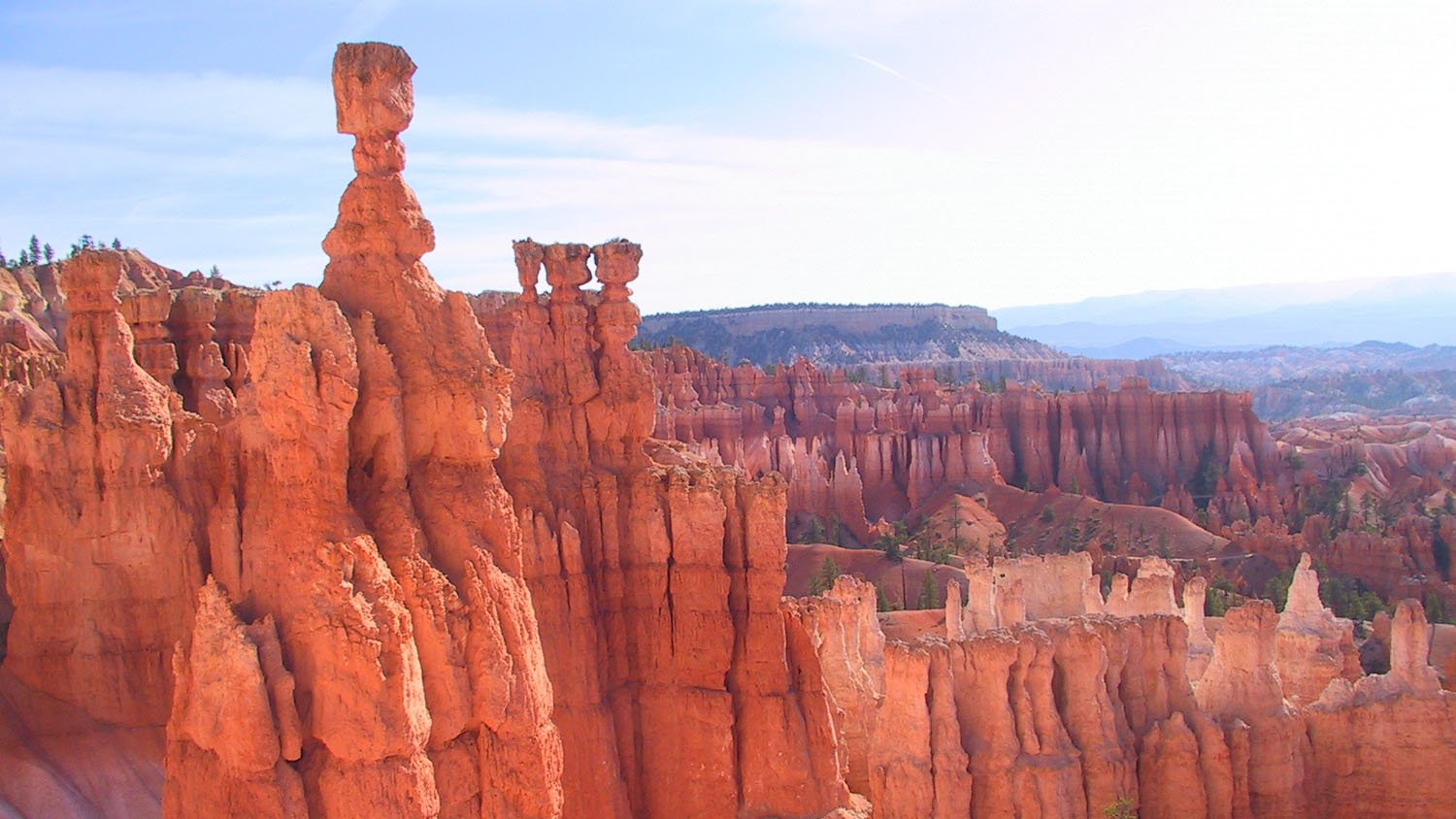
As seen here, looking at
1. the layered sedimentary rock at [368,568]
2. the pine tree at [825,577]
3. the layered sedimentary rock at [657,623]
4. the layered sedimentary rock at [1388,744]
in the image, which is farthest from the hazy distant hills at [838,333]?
the layered sedimentary rock at [368,568]

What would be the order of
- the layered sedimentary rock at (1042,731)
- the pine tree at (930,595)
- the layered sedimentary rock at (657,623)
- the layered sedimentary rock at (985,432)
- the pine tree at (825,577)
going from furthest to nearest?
the layered sedimentary rock at (985,432) < the pine tree at (930,595) < the pine tree at (825,577) < the layered sedimentary rock at (1042,731) < the layered sedimentary rock at (657,623)

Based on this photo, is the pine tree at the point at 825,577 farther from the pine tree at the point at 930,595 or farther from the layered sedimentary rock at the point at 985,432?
the layered sedimentary rock at the point at 985,432

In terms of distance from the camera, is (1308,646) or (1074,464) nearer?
(1308,646)

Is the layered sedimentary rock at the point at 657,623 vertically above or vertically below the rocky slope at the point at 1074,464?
above

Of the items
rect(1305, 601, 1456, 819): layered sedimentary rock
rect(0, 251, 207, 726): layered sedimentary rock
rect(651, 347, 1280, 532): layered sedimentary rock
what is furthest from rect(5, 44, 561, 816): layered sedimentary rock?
rect(651, 347, 1280, 532): layered sedimentary rock

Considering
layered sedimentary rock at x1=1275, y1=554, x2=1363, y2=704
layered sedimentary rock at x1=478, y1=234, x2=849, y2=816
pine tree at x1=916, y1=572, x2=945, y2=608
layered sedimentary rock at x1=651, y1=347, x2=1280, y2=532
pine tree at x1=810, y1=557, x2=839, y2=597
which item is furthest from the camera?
layered sedimentary rock at x1=651, y1=347, x2=1280, y2=532

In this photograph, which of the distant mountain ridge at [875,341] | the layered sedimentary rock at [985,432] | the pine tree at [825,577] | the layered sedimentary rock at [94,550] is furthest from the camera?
the distant mountain ridge at [875,341]

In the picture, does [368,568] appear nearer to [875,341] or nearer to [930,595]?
[930,595]

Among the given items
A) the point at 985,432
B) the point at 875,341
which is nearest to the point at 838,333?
the point at 875,341

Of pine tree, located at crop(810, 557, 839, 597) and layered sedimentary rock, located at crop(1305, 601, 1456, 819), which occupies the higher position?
layered sedimentary rock, located at crop(1305, 601, 1456, 819)

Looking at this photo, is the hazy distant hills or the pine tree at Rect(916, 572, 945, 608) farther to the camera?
the hazy distant hills

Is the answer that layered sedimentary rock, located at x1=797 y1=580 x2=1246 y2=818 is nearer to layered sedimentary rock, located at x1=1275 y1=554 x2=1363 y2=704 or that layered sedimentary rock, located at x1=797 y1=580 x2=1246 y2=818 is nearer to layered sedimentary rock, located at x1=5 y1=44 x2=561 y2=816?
layered sedimentary rock, located at x1=1275 y1=554 x2=1363 y2=704

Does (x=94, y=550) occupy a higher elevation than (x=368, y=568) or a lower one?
lower

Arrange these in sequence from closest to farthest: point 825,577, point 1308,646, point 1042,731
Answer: point 1042,731, point 1308,646, point 825,577
